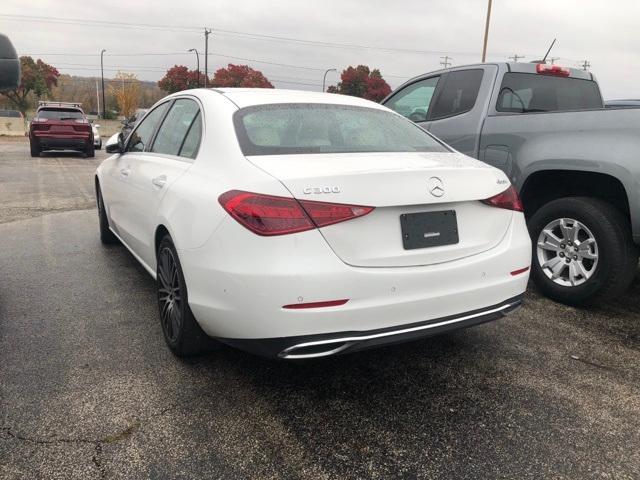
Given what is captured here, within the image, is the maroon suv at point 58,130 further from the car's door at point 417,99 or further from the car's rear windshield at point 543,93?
the car's rear windshield at point 543,93

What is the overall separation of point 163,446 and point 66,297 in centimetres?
226

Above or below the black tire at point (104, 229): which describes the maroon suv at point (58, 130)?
above

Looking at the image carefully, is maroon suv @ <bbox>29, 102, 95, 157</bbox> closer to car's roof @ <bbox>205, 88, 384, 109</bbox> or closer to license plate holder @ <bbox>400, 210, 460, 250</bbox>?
car's roof @ <bbox>205, 88, 384, 109</bbox>

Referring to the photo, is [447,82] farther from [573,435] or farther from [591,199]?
[573,435]

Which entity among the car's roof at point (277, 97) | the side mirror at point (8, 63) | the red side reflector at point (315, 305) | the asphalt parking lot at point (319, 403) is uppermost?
the side mirror at point (8, 63)

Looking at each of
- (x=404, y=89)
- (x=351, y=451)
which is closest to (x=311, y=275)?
(x=351, y=451)

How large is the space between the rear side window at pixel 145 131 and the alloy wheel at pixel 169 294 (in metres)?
1.29

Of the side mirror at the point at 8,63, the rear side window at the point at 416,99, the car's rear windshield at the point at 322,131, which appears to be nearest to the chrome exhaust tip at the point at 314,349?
the car's rear windshield at the point at 322,131

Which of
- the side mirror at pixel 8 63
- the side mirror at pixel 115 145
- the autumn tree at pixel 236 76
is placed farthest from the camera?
the autumn tree at pixel 236 76

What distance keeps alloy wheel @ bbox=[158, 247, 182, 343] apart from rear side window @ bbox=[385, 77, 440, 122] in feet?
11.1

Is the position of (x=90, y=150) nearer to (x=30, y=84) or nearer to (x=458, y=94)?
(x=458, y=94)

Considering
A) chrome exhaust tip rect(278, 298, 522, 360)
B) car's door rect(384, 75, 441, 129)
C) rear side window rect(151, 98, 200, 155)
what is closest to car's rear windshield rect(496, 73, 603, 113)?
car's door rect(384, 75, 441, 129)

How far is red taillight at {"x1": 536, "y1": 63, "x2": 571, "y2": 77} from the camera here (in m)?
5.06

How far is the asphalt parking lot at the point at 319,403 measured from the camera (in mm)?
2182
